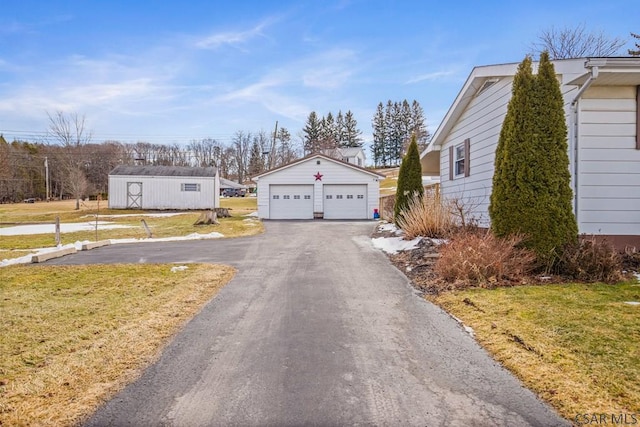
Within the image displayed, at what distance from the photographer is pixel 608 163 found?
739cm

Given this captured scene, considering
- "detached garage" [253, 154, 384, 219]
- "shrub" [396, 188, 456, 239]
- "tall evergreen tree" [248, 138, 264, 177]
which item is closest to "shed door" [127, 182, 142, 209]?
"detached garage" [253, 154, 384, 219]

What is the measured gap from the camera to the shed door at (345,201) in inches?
886

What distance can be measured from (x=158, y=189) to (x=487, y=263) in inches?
1144

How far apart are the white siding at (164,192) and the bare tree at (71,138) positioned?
4280mm

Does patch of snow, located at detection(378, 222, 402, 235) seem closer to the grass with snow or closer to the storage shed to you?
the grass with snow

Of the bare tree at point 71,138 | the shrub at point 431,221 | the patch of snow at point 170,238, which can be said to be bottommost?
the patch of snow at point 170,238

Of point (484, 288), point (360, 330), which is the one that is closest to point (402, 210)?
point (484, 288)

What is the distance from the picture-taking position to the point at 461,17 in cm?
1239

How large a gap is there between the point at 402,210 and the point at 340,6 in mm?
6653

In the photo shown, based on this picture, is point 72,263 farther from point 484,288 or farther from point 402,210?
point 402,210

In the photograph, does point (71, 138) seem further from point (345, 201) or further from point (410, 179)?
point (410, 179)

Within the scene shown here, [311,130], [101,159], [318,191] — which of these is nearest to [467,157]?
[318,191]

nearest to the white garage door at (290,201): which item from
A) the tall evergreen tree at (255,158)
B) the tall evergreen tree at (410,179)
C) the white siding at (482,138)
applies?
the tall evergreen tree at (410,179)

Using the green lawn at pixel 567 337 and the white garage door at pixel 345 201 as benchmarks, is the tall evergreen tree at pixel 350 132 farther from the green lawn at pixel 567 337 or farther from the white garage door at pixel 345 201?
the green lawn at pixel 567 337
